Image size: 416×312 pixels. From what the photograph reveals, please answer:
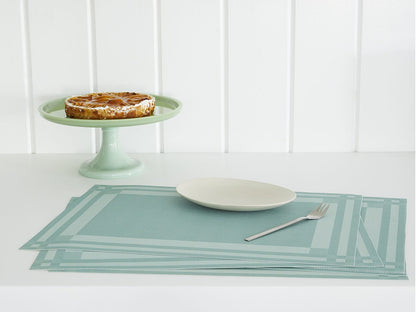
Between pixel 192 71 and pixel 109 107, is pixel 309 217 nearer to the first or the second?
pixel 109 107

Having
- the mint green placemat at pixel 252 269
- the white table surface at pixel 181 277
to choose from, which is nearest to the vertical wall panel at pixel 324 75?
the white table surface at pixel 181 277

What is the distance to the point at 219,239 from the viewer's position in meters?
0.90

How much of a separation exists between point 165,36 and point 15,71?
13.0 inches

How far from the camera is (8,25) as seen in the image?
1.39 meters

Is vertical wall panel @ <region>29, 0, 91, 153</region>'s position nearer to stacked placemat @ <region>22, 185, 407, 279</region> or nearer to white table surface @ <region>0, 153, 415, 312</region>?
white table surface @ <region>0, 153, 415, 312</region>

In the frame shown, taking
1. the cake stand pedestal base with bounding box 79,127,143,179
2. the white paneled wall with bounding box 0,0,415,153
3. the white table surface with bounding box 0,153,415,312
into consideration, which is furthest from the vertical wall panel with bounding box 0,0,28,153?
the cake stand pedestal base with bounding box 79,127,143,179

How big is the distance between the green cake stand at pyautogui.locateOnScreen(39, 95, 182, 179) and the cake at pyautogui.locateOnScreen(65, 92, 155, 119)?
0.7 inches

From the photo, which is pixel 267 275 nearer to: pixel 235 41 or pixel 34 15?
pixel 235 41

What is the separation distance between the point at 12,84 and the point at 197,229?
674 millimetres

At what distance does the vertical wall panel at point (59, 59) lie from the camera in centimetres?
138

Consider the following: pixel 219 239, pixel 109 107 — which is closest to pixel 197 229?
pixel 219 239

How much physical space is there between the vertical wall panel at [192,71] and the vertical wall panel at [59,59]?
174 millimetres

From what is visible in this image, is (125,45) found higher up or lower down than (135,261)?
higher up

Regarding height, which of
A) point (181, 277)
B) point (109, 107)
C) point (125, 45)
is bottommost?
point (181, 277)
